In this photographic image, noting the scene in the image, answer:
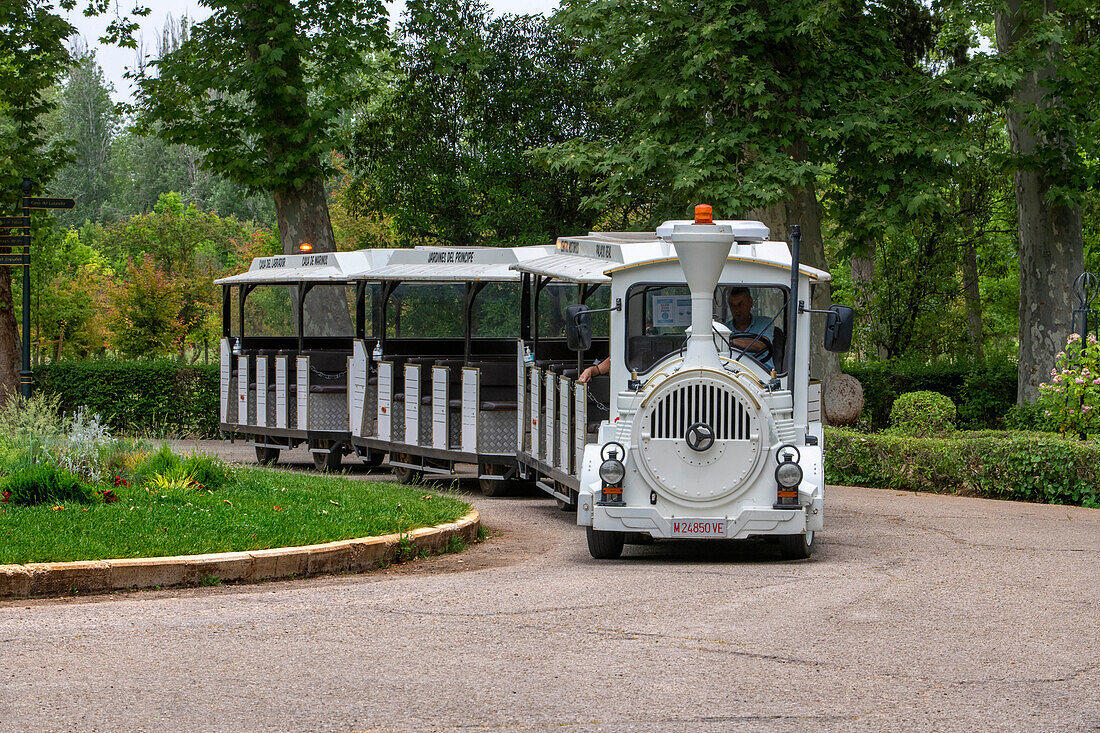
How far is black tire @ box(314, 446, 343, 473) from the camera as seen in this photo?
1839cm

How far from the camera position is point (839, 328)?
1020cm

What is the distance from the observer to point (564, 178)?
26.7m

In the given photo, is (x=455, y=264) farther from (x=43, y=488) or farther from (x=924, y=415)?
(x=924, y=415)

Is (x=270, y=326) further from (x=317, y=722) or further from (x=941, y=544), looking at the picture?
(x=317, y=722)

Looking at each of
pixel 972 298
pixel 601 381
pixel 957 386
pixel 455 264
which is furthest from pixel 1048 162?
pixel 601 381

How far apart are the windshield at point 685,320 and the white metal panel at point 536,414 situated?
3057mm

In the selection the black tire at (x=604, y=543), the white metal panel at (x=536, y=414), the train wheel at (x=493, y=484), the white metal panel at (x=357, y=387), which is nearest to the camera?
the black tire at (x=604, y=543)

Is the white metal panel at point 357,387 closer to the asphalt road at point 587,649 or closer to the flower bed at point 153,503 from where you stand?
the flower bed at point 153,503

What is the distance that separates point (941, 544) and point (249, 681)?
653 cm

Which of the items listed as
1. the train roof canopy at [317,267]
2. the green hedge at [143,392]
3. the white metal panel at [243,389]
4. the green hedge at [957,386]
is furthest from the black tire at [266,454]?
the green hedge at [957,386]

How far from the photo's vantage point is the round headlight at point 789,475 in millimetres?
9500

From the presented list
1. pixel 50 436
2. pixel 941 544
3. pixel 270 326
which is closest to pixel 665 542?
pixel 941 544

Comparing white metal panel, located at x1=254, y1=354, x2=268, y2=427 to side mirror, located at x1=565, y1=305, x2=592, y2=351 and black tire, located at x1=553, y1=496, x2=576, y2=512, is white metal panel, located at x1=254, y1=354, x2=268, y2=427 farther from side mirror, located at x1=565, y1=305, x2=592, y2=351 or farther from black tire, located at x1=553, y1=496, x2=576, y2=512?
side mirror, located at x1=565, y1=305, x2=592, y2=351

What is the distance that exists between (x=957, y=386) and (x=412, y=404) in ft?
34.0
